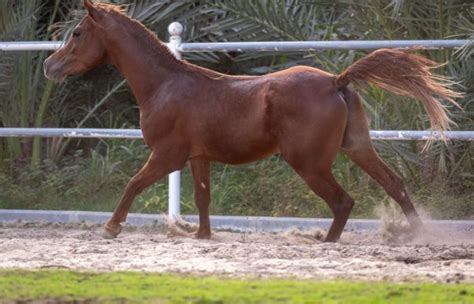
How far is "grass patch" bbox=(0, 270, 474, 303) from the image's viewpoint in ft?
17.8

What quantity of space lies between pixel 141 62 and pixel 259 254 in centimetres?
233

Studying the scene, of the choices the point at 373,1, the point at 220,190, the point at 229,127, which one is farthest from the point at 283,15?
the point at 229,127

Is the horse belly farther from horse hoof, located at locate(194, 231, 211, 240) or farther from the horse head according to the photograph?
the horse head

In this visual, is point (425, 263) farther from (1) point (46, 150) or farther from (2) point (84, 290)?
(1) point (46, 150)

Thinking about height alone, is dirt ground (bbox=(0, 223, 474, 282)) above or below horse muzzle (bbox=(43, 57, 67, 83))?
below

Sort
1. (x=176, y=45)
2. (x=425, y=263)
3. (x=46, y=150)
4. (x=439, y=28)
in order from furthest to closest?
(x=46, y=150) → (x=439, y=28) → (x=176, y=45) → (x=425, y=263)

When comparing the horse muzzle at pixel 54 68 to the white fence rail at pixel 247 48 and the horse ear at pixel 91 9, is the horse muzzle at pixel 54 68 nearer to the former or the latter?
the horse ear at pixel 91 9

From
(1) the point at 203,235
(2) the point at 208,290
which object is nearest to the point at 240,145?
(1) the point at 203,235

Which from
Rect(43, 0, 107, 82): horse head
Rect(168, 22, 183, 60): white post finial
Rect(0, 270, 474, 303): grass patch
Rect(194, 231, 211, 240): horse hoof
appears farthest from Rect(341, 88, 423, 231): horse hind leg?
Rect(0, 270, 474, 303): grass patch

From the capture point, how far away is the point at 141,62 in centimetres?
902

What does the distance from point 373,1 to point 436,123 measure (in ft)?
7.90

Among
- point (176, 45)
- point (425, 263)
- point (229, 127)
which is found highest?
point (176, 45)

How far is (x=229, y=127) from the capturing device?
863 centimetres

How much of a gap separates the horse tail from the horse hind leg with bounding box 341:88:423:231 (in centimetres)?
18
